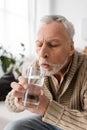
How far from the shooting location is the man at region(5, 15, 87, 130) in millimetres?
1162

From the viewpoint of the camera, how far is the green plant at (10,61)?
9.09ft

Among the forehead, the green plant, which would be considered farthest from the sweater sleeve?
the green plant

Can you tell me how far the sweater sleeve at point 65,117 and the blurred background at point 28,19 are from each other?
1.83 meters

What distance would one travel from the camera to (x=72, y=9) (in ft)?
10.2

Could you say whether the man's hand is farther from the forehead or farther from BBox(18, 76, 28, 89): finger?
the forehead

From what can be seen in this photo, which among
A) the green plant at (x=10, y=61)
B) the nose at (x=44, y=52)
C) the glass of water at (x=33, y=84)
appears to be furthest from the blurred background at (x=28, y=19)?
the glass of water at (x=33, y=84)

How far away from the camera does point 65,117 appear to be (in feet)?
3.83

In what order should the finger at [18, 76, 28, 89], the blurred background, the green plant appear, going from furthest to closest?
the blurred background → the green plant → the finger at [18, 76, 28, 89]

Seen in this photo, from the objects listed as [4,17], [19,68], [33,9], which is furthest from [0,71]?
[33,9]

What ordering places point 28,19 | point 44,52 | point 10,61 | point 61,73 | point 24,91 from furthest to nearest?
1. point 28,19
2. point 10,61
3. point 61,73
4. point 44,52
5. point 24,91

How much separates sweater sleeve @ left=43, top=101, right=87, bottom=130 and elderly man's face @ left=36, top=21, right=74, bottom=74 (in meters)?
0.18

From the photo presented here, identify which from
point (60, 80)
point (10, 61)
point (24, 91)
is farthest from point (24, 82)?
point (10, 61)

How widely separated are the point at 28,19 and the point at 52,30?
193 centimetres

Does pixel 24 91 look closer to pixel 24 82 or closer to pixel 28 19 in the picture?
pixel 24 82
